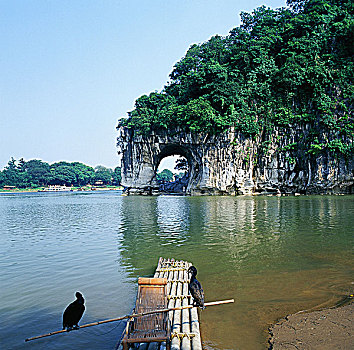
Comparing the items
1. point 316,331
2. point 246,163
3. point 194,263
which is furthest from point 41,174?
point 316,331

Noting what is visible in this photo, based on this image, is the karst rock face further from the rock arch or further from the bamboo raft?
the bamboo raft

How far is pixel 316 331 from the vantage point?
4.38 metres

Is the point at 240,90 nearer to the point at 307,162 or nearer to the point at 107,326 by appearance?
the point at 307,162

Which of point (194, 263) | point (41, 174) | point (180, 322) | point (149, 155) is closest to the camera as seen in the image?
point (180, 322)

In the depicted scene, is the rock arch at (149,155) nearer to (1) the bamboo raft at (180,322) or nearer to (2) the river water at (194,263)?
(2) the river water at (194,263)

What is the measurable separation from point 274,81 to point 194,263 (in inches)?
1190

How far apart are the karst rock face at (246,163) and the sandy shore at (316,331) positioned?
94.0ft

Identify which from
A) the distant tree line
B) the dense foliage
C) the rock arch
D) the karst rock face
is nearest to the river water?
the karst rock face

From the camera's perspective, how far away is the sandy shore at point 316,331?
13.4 feet

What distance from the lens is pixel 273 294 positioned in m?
5.98

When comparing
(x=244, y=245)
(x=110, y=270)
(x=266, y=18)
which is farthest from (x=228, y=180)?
(x=110, y=270)

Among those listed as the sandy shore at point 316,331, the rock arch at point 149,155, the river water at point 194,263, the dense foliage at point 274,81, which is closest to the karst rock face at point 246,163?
the rock arch at point 149,155

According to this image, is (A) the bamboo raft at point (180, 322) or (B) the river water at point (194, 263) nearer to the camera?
(A) the bamboo raft at point (180, 322)

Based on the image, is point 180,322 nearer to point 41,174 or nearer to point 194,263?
point 194,263
